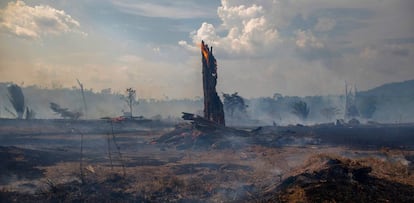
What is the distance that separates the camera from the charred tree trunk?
37.2 m

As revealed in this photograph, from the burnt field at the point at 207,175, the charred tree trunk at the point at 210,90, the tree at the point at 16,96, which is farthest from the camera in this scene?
the tree at the point at 16,96

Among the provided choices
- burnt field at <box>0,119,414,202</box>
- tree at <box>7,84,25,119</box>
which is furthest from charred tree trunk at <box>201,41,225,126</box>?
tree at <box>7,84,25,119</box>

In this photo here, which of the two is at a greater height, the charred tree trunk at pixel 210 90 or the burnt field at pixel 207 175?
the charred tree trunk at pixel 210 90

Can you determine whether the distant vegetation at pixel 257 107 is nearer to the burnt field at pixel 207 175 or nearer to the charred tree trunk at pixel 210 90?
the charred tree trunk at pixel 210 90

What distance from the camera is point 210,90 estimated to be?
1480 inches

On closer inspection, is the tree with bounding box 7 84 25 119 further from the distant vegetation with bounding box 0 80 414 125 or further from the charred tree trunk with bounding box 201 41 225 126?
the charred tree trunk with bounding box 201 41 225 126

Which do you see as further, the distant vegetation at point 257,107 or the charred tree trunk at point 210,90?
the distant vegetation at point 257,107

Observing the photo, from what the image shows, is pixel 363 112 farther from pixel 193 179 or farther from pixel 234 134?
pixel 193 179

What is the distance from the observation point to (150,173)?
19406mm

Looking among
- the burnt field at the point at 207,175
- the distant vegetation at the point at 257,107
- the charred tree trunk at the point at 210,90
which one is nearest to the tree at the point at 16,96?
the distant vegetation at the point at 257,107

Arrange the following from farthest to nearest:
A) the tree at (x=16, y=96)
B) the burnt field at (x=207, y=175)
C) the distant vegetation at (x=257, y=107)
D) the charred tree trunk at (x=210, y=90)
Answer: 1. the distant vegetation at (x=257, y=107)
2. the tree at (x=16, y=96)
3. the charred tree trunk at (x=210, y=90)
4. the burnt field at (x=207, y=175)

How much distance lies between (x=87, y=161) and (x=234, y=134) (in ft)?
49.3

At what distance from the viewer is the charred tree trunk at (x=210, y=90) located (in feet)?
122

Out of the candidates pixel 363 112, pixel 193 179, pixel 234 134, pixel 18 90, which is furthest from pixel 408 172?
pixel 363 112
